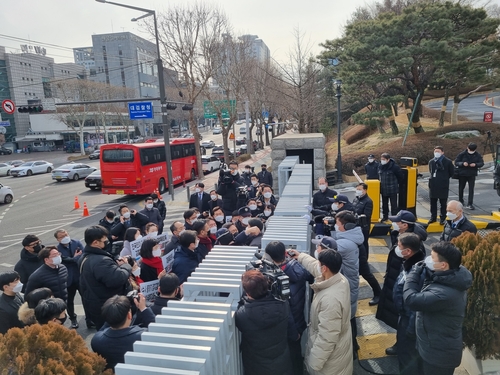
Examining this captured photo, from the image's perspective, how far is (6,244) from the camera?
12539 millimetres

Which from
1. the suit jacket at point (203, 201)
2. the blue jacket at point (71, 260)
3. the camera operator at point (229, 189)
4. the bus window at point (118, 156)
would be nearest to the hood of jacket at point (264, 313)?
the blue jacket at point (71, 260)

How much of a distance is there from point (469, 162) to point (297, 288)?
790cm

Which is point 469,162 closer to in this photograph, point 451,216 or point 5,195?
point 451,216

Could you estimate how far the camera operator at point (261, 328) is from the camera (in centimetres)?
295

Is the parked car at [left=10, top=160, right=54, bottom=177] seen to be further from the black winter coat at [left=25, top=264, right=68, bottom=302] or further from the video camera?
the video camera

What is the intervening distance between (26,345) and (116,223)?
5911 mm

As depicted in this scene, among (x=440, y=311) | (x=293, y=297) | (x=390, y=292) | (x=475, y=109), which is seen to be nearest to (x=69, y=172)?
(x=390, y=292)

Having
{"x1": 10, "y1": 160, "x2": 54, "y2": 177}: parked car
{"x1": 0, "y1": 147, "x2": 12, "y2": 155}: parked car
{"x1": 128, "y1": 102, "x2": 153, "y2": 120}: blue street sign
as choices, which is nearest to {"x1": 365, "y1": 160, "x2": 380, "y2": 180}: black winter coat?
{"x1": 128, "y1": 102, "x2": 153, "y2": 120}: blue street sign

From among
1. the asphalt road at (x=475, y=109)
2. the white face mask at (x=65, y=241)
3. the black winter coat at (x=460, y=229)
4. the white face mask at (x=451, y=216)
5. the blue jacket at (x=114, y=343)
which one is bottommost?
the white face mask at (x=65, y=241)

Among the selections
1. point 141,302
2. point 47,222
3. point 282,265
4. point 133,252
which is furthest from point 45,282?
point 47,222

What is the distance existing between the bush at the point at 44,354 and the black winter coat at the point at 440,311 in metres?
2.57

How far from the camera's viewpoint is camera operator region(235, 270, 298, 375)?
2.95 metres

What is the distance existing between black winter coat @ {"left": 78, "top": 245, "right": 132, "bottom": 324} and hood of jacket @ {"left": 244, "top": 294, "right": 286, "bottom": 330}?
7.16 feet

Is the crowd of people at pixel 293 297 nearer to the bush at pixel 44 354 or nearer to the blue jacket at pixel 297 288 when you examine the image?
the blue jacket at pixel 297 288
